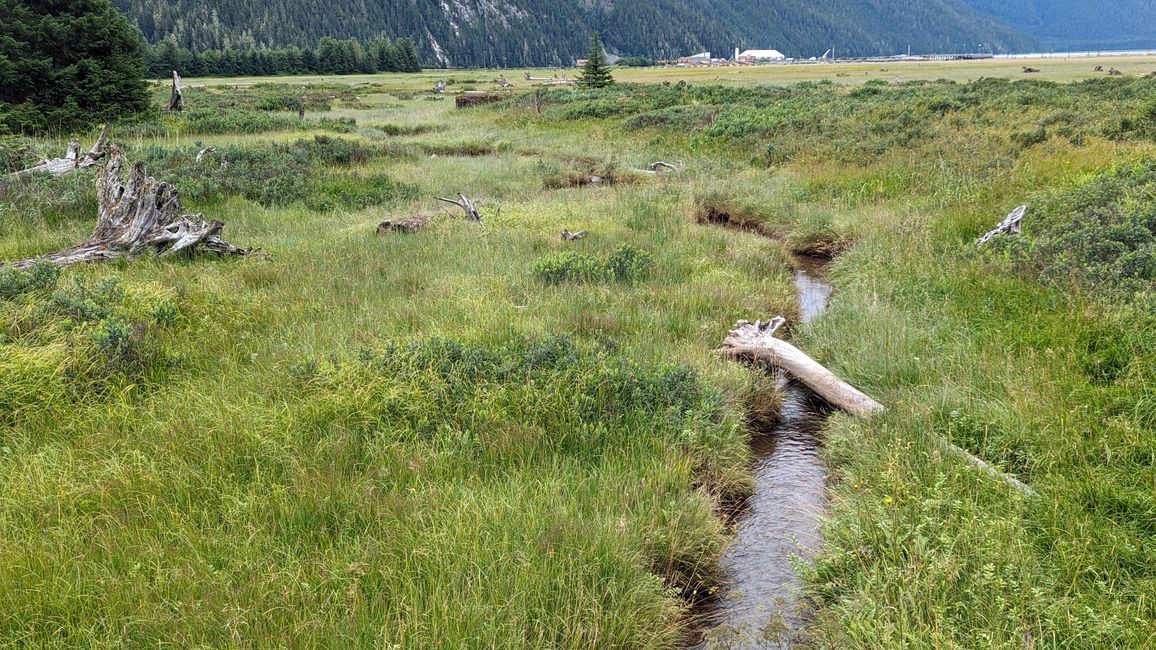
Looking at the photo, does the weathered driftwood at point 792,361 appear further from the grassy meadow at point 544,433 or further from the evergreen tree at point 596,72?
the evergreen tree at point 596,72

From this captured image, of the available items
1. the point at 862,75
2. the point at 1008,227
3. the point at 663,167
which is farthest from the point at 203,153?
the point at 862,75

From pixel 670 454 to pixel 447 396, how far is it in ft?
A: 6.27

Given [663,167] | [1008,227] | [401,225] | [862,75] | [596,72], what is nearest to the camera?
[1008,227]

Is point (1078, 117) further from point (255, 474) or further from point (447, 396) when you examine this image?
point (255, 474)

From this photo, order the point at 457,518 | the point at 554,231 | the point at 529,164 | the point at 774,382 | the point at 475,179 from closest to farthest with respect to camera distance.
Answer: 1. the point at 457,518
2. the point at 774,382
3. the point at 554,231
4. the point at 475,179
5. the point at 529,164

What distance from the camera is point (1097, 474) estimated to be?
423 centimetres

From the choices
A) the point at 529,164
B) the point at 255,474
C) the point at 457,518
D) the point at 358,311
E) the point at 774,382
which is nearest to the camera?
the point at 457,518

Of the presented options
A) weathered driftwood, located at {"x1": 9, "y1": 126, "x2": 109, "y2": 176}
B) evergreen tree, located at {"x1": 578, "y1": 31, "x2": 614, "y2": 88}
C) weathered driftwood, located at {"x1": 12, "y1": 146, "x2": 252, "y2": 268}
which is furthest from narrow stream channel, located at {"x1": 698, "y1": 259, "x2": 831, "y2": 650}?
evergreen tree, located at {"x1": 578, "y1": 31, "x2": 614, "y2": 88}

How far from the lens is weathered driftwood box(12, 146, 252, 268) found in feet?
29.5

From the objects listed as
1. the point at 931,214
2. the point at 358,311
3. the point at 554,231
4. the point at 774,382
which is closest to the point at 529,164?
the point at 554,231

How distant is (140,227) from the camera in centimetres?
926

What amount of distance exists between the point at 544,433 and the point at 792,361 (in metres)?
3.26

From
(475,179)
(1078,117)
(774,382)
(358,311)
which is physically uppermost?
(1078,117)

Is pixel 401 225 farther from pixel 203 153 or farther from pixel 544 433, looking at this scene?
pixel 544 433
